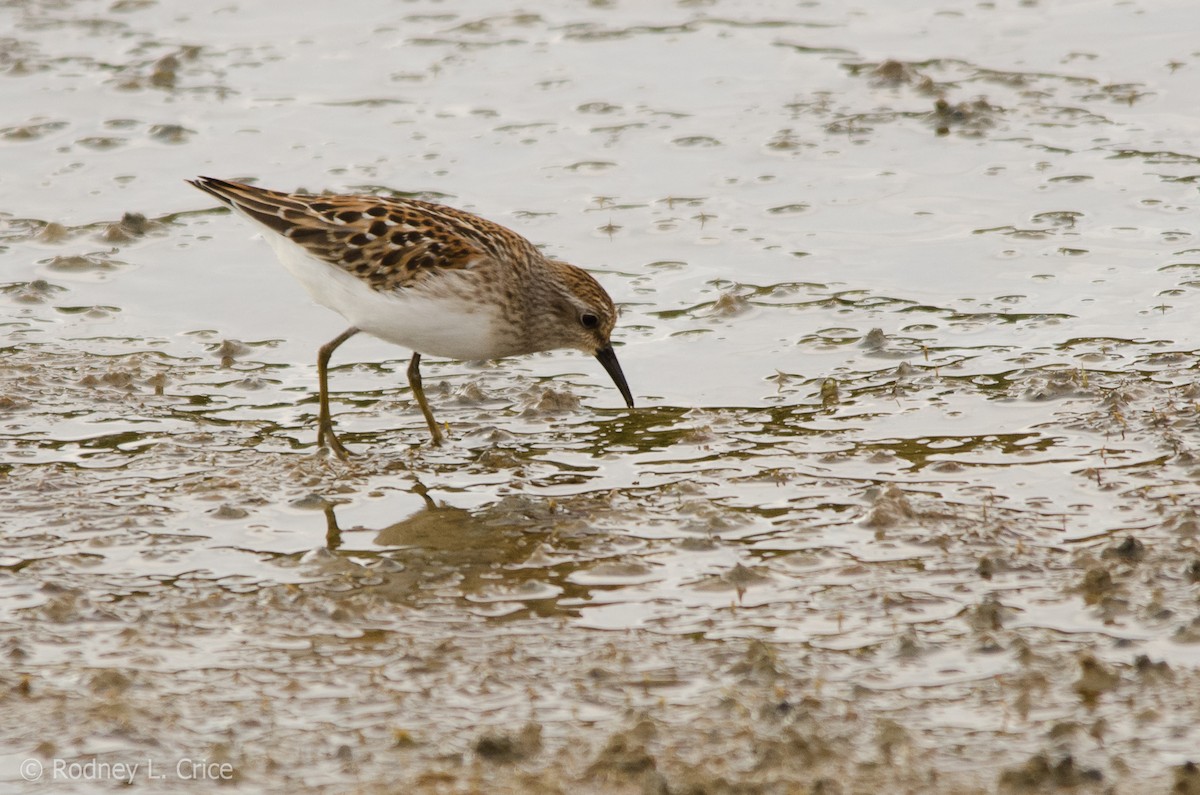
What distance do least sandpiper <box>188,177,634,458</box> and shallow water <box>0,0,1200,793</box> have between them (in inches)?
21.7

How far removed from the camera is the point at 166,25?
16906 mm

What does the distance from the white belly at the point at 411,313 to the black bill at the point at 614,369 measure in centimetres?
71

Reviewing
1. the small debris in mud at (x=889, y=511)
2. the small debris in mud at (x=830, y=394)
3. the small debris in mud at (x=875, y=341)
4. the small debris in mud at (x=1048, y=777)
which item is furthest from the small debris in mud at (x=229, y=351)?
the small debris in mud at (x=1048, y=777)

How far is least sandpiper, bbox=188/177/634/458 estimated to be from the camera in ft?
29.5

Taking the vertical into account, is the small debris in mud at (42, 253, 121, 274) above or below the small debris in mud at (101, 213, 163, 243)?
below

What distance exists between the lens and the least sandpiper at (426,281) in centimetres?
899

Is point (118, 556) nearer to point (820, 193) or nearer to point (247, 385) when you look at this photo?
point (247, 385)

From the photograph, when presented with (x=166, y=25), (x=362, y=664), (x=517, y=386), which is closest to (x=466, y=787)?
(x=362, y=664)

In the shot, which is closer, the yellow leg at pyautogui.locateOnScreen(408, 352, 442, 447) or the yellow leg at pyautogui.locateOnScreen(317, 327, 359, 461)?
the yellow leg at pyautogui.locateOnScreen(317, 327, 359, 461)

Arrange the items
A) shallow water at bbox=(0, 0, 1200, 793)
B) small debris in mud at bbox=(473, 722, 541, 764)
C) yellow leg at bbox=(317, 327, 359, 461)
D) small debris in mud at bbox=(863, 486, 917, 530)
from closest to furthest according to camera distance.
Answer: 1. small debris in mud at bbox=(473, 722, 541, 764)
2. shallow water at bbox=(0, 0, 1200, 793)
3. small debris in mud at bbox=(863, 486, 917, 530)
4. yellow leg at bbox=(317, 327, 359, 461)

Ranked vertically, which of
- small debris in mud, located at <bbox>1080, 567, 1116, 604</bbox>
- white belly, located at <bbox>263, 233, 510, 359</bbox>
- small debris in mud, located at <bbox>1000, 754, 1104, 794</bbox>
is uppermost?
white belly, located at <bbox>263, 233, 510, 359</bbox>

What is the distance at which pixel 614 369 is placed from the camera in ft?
31.6

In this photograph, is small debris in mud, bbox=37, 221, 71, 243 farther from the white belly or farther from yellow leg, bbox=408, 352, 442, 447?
yellow leg, bbox=408, 352, 442, 447

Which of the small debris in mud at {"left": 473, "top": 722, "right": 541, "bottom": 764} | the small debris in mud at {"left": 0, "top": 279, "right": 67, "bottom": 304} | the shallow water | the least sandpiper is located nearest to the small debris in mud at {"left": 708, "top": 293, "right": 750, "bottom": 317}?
the shallow water
